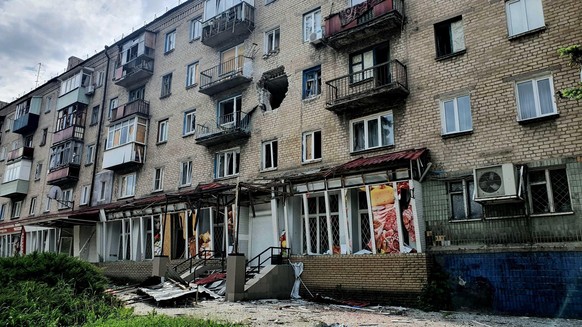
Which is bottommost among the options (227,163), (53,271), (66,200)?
(53,271)

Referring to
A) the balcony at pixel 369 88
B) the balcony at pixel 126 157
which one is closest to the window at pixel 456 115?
the balcony at pixel 369 88

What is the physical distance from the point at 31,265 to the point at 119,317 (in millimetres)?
3045

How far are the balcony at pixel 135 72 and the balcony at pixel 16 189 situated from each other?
1431 cm

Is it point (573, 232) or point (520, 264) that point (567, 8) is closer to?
point (573, 232)

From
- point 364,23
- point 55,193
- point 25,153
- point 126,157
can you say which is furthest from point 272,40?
point 25,153

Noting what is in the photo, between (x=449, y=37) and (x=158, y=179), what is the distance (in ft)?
56.7

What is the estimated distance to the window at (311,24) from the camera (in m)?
20.2

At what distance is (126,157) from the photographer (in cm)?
2644

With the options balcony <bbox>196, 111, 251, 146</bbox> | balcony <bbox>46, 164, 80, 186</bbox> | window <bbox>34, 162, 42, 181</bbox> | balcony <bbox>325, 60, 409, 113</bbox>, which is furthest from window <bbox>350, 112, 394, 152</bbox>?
window <bbox>34, 162, 42, 181</bbox>

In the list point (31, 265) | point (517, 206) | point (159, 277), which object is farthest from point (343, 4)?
point (31, 265)

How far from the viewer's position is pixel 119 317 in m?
9.15

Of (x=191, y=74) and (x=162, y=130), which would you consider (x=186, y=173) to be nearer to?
(x=162, y=130)

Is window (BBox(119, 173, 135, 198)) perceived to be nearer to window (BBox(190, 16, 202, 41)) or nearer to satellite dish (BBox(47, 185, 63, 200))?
satellite dish (BBox(47, 185, 63, 200))

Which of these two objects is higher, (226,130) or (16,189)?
(226,130)
